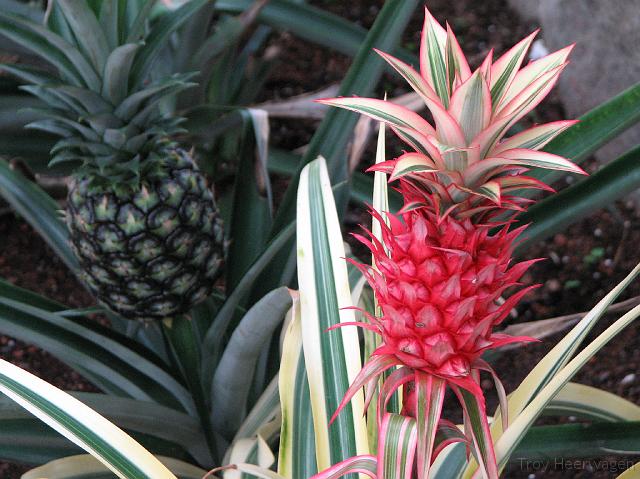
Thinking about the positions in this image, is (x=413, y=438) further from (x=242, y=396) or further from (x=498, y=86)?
(x=242, y=396)

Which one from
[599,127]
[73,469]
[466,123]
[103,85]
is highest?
[103,85]

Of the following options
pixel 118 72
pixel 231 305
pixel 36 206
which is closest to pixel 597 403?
pixel 231 305

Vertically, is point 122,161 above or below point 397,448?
above

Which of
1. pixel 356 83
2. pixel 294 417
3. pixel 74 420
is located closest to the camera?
pixel 74 420

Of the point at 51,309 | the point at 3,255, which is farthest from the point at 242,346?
the point at 3,255

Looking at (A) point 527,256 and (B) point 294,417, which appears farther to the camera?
(A) point 527,256

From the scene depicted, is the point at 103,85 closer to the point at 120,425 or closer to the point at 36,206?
the point at 36,206

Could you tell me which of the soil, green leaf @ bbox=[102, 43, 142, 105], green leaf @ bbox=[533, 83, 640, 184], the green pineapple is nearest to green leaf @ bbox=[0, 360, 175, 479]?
the green pineapple

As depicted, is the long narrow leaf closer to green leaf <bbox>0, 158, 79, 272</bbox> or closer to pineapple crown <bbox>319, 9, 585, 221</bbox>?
green leaf <bbox>0, 158, 79, 272</bbox>
